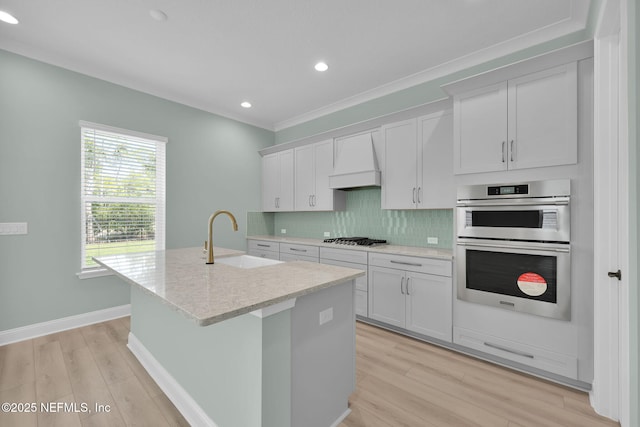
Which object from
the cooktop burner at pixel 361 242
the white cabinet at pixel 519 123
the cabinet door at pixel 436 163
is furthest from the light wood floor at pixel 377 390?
the white cabinet at pixel 519 123

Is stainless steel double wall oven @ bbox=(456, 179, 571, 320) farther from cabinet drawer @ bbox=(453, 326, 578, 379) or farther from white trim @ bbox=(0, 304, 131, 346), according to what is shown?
white trim @ bbox=(0, 304, 131, 346)

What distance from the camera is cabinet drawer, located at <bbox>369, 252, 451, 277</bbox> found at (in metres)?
2.58

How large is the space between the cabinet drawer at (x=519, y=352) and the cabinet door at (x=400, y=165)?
1356 millimetres

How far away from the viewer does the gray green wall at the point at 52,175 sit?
107 inches

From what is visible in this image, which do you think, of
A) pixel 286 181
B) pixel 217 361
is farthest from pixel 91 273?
pixel 286 181

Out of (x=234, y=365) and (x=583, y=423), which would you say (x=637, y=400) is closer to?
(x=583, y=423)

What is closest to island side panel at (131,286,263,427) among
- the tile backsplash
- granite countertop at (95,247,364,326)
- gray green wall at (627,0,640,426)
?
granite countertop at (95,247,364,326)

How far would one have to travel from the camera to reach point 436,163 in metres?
2.88

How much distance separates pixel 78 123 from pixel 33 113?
35cm

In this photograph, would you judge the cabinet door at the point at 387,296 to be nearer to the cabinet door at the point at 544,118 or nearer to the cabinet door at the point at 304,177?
the cabinet door at the point at 544,118

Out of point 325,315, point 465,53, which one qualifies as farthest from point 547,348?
point 465,53

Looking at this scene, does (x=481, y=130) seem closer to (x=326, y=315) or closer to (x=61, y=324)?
(x=326, y=315)

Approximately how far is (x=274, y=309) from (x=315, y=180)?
9.84ft

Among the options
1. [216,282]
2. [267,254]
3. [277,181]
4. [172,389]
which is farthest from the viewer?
[277,181]
